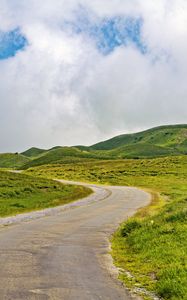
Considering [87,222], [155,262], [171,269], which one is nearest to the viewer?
[171,269]

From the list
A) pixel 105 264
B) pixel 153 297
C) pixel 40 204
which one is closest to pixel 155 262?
pixel 105 264

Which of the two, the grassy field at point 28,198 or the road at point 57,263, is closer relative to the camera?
the road at point 57,263

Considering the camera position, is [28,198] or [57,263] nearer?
[57,263]

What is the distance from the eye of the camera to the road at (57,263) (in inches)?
417

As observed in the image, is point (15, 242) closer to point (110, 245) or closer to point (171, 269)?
point (110, 245)

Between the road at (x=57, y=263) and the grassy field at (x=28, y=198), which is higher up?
the grassy field at (x=28, y=198)

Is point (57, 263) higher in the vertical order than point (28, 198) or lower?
lower

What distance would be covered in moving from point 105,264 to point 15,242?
19.5 ft

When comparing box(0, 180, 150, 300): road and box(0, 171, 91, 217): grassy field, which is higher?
box(0, 171, 91, 217): grassy field

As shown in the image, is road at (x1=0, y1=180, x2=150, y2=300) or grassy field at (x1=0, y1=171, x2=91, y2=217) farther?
grassy field at (x1=0, y1=171, x2=91, y2=217)

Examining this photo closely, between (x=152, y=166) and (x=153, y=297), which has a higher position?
(x=152, y=166)

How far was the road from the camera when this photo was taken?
1060 cm

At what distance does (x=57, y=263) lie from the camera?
1430cm

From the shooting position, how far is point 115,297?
10.2 meters
